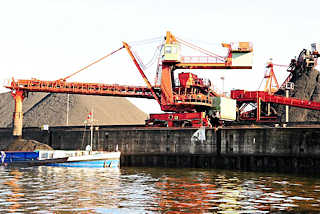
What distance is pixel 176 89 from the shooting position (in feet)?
304

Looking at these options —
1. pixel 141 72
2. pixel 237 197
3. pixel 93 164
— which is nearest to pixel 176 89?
pixel 141 72

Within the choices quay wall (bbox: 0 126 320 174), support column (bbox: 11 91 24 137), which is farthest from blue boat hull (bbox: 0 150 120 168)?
support column (bbox: 11 91 24 137)

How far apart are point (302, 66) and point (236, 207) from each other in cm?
11045

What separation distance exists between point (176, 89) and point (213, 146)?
74.9 ft

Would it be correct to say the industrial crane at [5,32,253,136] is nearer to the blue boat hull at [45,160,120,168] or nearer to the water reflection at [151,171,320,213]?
the blue boat hull at [45,160,120,168]

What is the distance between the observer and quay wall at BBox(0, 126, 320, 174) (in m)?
63.8

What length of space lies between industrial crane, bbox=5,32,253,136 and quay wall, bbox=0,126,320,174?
9.57 metres

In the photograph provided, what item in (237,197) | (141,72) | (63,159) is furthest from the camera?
(141,72)

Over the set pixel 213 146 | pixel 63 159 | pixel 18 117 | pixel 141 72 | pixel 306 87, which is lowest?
pixel 63 159

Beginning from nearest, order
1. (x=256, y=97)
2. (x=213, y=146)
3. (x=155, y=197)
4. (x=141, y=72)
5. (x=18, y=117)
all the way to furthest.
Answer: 1. (x=155, y=197)
2. (x=213, y=146)
3. (x=18, y=117)
4. (x=141, y=72)
5. (x=256, y=97)

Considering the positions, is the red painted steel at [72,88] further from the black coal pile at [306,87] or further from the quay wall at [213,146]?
the black coal pile at [306,87]

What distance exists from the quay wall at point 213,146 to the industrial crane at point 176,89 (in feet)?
31.4

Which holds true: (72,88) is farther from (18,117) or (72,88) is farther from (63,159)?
(63,159)

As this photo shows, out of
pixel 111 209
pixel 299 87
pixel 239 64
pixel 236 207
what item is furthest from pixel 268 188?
pixel 299 87
